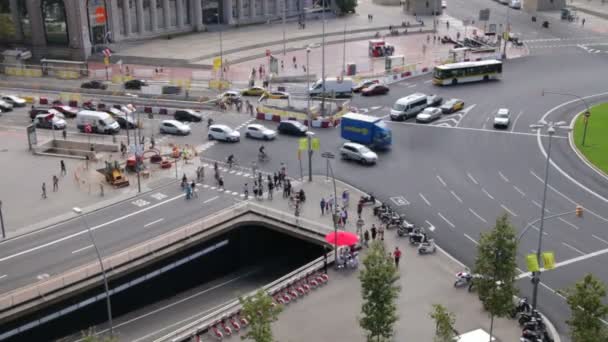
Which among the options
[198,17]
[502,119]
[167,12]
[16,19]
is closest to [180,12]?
[167,12]

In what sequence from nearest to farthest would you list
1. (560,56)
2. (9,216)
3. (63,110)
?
(9,216)
(63,110)
(560,56)

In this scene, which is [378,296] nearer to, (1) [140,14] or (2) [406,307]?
(2) [406,307]

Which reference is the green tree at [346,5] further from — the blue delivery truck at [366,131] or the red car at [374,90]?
the blue delivery truck at [366,131]

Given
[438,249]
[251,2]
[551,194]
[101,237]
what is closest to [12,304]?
[101,237]

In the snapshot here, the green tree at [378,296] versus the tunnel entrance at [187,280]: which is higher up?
the green tree at [378,296]

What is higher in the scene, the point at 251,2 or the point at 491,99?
the point at 251,2

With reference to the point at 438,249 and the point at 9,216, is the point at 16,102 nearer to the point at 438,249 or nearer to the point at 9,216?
the point at 9,216

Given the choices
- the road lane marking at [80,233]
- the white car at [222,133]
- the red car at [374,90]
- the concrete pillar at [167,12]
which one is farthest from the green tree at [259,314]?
the concrete pillar at [167,12]
